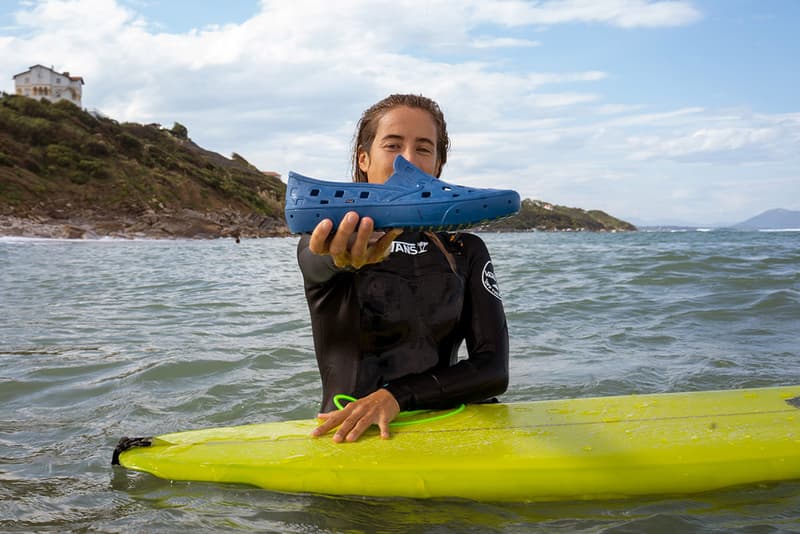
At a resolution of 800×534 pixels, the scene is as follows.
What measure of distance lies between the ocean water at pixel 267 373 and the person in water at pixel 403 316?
40 cm

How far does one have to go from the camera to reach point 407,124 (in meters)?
2.43

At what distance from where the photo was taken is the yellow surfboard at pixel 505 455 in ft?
7.65

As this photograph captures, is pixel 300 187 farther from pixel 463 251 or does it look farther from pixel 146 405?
pixel 146 405

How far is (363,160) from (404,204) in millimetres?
829

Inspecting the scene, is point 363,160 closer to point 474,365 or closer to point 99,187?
point 474,365

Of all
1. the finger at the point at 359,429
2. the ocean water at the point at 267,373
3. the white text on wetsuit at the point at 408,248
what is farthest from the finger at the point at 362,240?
the ocean water at the point at 267,373

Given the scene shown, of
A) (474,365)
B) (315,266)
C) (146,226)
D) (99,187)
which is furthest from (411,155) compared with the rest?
(99,187)

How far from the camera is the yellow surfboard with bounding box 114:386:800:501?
2332 mm

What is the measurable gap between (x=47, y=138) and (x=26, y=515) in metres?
46.6

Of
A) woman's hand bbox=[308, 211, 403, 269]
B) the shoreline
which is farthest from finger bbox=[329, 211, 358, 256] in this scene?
the shoreline

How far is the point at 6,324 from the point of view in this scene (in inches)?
262

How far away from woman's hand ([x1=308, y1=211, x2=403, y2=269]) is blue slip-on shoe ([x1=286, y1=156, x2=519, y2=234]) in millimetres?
35

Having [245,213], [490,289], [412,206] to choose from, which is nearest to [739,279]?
[490,289]

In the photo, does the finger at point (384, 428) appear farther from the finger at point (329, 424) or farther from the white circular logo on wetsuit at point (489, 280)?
the white circular logo on wetsuit at point (489, 280)
